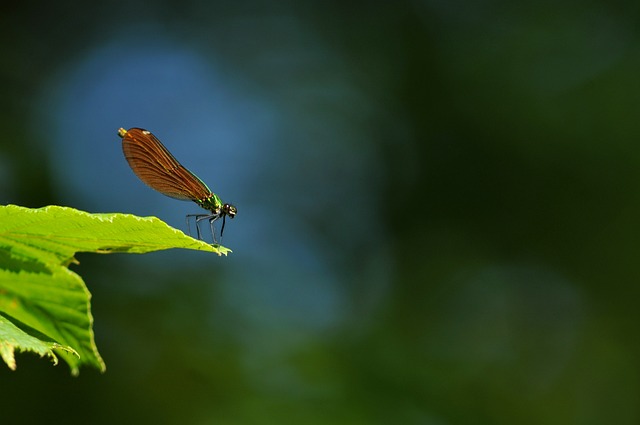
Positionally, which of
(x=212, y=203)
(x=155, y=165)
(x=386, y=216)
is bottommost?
(x=155, y=165)

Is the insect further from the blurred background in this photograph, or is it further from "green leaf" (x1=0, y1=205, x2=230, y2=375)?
the blurred background

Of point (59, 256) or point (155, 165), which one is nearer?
point (59, 256)

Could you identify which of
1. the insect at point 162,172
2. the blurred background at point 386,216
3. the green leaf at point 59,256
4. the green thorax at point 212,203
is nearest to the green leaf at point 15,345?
the green leaf at point 59,256

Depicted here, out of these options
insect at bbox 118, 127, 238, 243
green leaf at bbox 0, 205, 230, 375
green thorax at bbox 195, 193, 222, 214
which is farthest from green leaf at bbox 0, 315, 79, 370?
green thorax at bbox 195, 193, 222, 214

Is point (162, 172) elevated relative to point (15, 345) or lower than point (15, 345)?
elevated

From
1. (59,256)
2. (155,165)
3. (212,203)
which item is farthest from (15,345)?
(212,203)

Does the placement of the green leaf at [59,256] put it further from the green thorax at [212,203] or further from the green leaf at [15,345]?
the green thorax at [212,203]

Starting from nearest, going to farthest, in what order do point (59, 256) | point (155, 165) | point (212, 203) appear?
point (59, 256) → point (155, 165) → point (212, 203)

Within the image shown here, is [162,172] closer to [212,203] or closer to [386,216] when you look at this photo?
[212,203]

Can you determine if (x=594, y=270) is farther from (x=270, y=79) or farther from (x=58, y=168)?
(x=58, y=168)

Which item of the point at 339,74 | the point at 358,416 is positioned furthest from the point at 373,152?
the point at 358,416
